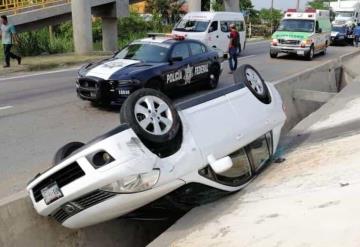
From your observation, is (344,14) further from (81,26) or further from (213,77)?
(213,77)

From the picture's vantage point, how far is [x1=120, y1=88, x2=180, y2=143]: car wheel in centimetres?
447

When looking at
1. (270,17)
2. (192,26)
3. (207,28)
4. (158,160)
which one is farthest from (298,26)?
(270,17)

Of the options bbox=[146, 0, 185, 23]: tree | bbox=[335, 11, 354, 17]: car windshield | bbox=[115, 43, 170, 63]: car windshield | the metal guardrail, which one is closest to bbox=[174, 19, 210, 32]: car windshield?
the metal guardrail

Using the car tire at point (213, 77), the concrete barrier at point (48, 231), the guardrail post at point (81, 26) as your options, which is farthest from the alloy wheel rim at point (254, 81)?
the guardrail post at point (81, 26)

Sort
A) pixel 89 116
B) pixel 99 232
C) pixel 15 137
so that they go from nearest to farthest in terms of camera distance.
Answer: pixel 99 232
pixel 15 137
pixel 89 116

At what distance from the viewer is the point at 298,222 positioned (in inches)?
154

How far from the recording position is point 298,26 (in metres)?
23.1

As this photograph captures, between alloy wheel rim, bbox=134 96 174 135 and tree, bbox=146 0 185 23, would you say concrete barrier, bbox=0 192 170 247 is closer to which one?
alloy wheel rim, bbox=134 96 174 135

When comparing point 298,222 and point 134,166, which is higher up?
point 134,166

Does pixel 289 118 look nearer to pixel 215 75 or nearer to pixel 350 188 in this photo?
pixel 215 75

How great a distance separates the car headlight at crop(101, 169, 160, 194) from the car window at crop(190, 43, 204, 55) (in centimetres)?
782

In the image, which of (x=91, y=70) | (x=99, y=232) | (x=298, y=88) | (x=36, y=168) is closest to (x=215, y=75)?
(x=298, y=88)

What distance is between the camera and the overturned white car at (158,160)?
4.12 metres

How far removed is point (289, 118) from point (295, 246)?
668 cm
